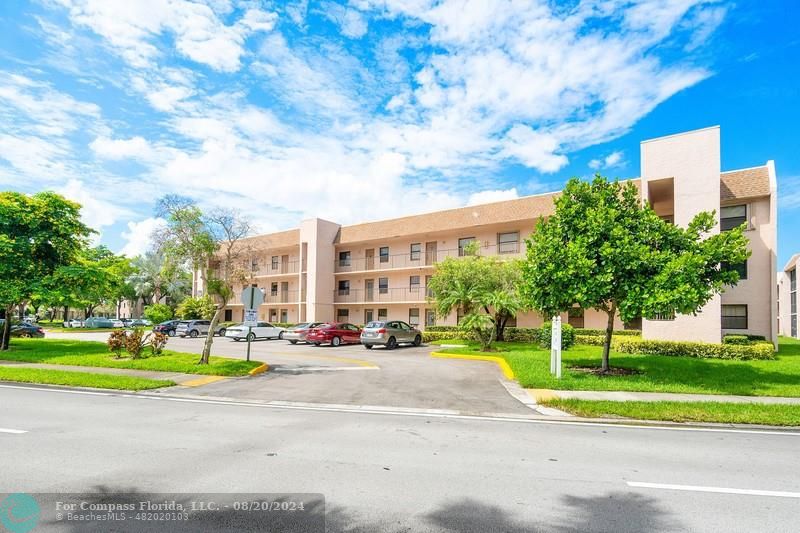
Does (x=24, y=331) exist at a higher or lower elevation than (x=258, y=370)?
lower

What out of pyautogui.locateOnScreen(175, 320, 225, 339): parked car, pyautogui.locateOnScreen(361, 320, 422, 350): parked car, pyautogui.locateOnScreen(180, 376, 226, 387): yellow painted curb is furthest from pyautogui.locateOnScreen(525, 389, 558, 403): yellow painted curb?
pyautogui.locateOnScreen(175, 320, 225, 339): parked car

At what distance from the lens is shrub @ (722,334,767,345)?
18.8 m

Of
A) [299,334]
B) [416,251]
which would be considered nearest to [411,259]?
[416,251]

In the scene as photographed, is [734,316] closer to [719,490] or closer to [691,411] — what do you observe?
[691,411]

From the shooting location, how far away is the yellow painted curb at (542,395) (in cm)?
1059

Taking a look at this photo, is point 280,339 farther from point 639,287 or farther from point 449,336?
point 639,287

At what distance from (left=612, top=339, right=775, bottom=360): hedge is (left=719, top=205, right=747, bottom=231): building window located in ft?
19.5

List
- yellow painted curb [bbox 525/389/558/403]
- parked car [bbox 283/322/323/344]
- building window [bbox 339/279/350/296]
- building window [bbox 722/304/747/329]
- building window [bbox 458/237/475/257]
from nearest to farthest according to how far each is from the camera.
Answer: yellow painted curb [bbox 525/389/558/403] → building window [bbox 722/304/747/329] → parked car [bbox 283/322/323/344] → building window [bbox 458/237/475/257] → building window [bbox 339/279/350/296]

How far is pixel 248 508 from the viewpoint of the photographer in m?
4.34

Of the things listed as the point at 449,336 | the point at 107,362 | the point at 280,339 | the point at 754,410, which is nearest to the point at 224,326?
the point at 280,339

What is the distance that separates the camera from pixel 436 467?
570 cm

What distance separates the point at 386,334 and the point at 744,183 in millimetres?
18939

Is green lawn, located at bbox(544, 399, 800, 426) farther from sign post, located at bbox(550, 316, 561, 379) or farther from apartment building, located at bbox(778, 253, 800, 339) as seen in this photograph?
apartment building, located at bbox(778, 253, 800, 339)

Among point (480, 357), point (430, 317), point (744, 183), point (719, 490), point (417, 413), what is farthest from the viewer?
point (430, 317)
